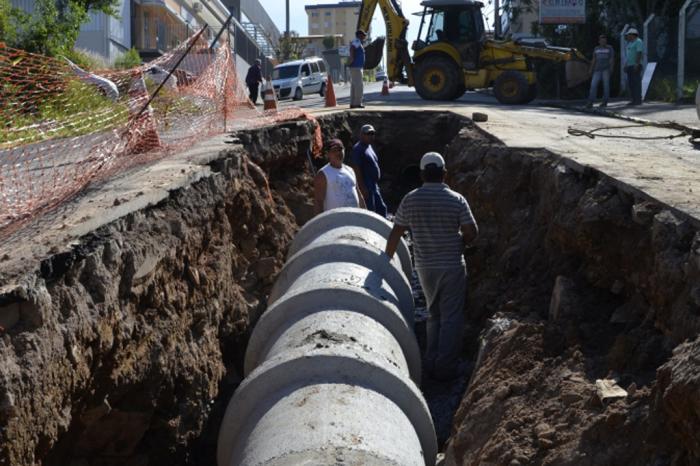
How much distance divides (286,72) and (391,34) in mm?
13261

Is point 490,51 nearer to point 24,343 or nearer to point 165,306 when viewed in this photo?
point 165,306

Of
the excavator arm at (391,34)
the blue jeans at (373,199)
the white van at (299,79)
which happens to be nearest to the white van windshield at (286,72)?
the white van at (299,79)

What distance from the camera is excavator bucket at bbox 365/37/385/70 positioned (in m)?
21.5

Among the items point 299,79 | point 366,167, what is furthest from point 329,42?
point 366,167

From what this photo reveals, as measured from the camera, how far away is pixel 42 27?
20578 mm

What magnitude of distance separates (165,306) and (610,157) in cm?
395

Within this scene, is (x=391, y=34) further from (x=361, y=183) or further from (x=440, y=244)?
(x=440, y=244)

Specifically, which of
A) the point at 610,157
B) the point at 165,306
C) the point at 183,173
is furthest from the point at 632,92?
the point at 165,306

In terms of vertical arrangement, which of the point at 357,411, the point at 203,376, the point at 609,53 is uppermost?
the point at 609,53

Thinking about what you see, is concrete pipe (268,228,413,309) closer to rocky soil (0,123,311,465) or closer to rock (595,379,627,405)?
rocky soil (0,123,311,465)

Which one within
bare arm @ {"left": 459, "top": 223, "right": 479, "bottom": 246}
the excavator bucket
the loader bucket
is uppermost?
the excavator bucket

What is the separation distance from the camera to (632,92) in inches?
772

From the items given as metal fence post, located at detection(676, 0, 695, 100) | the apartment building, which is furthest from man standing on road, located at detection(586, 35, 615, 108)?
the apartment building

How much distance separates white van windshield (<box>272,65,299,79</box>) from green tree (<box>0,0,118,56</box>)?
1255 cm
